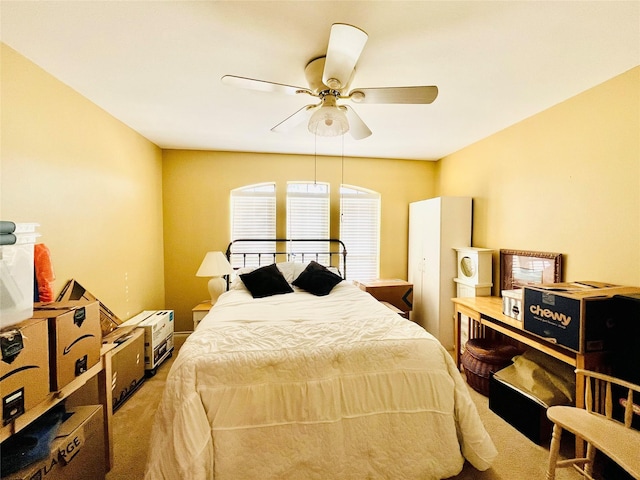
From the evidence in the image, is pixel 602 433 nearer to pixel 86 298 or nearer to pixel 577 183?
pixel 577 183

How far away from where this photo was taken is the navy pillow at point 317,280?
2916 mm

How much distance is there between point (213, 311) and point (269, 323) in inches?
25.6

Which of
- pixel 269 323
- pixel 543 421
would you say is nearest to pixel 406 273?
pixel 543 421

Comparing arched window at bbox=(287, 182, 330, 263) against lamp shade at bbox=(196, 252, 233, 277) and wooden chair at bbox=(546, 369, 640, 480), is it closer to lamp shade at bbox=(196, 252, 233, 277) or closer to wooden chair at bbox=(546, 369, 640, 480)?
lamp shade at bbox=(196, 252, 233, 277)

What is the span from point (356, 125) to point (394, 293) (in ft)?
7.76

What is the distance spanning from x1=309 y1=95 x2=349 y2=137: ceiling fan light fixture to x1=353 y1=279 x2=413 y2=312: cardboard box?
7.68 ft

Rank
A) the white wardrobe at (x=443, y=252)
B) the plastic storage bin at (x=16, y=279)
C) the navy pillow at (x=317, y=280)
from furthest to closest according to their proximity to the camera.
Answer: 1. the white wardrobe at (x=443, y=252)
2. the navy pillow at (x=317, y=280)
3. the plastic storage bin at (x=16, y=279)

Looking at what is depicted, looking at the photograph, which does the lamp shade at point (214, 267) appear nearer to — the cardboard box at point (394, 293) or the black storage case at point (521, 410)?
the cardboard box at point (394, 293)

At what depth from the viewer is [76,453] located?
53.1 inches

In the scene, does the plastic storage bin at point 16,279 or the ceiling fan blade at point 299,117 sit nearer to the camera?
the plastic storage bin at point 16,279

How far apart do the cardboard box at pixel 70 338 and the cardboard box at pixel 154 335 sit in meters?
1.18

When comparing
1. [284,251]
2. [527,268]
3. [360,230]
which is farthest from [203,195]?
[527,268]

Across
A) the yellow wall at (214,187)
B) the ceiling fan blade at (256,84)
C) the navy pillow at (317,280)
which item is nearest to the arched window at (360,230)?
the yellow wall at (214,187)

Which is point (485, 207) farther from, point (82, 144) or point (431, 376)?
point (82, 144)
